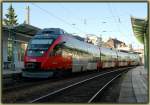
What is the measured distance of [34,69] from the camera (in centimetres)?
2375

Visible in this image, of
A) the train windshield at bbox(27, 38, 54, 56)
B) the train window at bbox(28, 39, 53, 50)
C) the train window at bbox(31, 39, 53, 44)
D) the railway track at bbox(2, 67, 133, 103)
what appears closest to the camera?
the railway track at bbox(2, 67, 133, 103)

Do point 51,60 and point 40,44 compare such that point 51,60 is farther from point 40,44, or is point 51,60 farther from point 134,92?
point 134,92

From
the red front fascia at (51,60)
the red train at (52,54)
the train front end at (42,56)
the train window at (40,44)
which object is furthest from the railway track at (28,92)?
the train window at (40,44)

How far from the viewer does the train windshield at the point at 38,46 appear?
79.7ft

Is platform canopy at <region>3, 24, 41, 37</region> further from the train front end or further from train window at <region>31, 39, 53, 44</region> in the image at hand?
train window at <region>31, 39, 53, 44</region>

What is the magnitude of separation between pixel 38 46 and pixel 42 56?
2.75 feet

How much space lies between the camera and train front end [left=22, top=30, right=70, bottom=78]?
23.8m

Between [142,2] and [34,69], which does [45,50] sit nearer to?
[34,69]

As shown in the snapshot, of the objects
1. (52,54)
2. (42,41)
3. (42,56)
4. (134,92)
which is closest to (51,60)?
(52,54)

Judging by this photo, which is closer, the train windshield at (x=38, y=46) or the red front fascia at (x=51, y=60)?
the red front fascia at (x=51, y=60)

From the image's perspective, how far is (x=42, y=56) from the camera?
2409 cm

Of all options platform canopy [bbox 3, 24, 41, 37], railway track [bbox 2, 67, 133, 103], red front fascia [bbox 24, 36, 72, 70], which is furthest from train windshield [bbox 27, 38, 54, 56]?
platform canopy [bbox 3, 24, 41, 37]

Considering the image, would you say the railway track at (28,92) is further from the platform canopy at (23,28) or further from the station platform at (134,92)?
the platform canopy at (23,28)

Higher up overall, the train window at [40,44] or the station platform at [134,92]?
the train window at [40,44]
